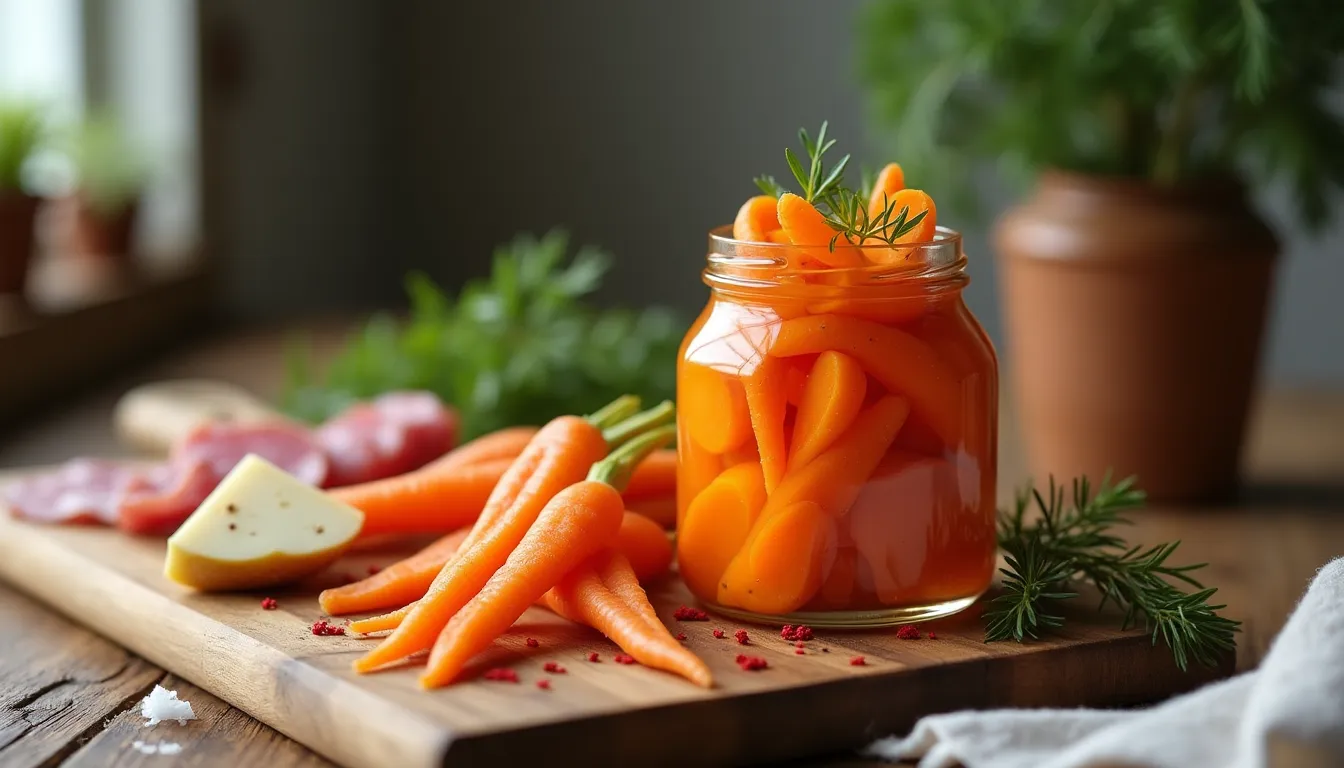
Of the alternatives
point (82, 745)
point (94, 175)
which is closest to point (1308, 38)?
point (82, 745)

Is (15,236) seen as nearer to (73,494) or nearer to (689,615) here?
(73,494)

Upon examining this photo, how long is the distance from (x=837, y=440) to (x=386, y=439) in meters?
0.65

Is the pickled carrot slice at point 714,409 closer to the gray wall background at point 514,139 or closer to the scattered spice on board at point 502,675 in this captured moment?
the scattered spice on board at point 502,675

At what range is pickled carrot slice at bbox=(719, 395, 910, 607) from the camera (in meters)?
1.00

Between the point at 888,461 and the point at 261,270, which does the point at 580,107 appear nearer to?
the point at 261,270

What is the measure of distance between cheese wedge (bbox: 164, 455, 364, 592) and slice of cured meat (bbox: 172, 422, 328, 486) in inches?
7.9

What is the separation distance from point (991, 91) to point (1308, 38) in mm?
472

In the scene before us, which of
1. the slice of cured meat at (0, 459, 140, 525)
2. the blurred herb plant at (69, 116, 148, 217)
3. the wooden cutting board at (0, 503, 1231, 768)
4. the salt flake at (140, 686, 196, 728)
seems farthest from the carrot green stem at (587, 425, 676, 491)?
the blurred herb plant at (69, 116, 148, 217)

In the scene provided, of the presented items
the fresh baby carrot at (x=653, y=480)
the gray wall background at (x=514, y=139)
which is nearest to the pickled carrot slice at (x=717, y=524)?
the fresh baby carrot at (x=653, y=480)

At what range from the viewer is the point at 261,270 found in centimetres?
343

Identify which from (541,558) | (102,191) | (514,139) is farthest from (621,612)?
(514,139)

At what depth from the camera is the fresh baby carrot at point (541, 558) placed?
37.7 inches

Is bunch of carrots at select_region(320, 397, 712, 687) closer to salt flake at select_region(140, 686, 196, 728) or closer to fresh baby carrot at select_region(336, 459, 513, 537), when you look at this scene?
fresh baby carrot at select_region(336, 459, 513, 537)

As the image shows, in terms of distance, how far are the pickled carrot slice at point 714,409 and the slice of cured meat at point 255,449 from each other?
1.65 feet
